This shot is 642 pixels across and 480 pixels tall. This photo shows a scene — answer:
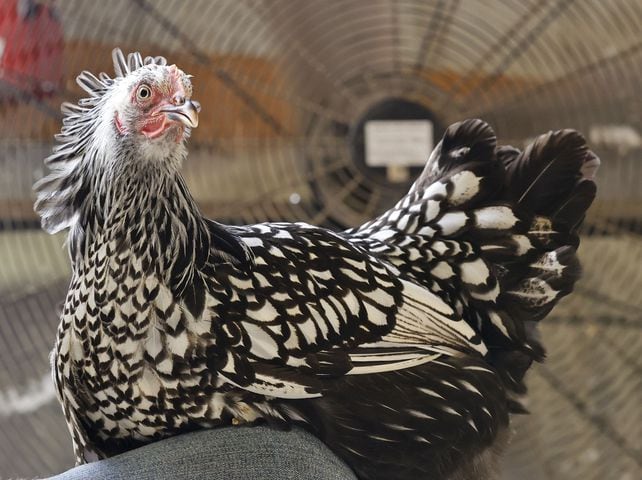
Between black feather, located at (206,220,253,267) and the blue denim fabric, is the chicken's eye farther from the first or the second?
the blue denim fabric

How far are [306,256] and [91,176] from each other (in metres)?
0.22

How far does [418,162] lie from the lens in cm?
115

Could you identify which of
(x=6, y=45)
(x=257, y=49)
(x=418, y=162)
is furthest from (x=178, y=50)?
(x=418, y=162)

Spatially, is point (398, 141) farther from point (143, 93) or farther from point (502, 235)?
point (143, 93)

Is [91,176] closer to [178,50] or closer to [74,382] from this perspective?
[74,382]

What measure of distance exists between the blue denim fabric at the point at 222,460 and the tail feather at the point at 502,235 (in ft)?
0.78

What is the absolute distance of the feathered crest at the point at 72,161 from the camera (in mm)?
763

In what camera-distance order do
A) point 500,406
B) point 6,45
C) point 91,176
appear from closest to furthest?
point 91,176, point 500,406, point 6,45

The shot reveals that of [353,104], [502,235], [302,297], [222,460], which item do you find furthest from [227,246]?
[353,104]

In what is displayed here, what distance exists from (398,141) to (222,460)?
0.54 metres

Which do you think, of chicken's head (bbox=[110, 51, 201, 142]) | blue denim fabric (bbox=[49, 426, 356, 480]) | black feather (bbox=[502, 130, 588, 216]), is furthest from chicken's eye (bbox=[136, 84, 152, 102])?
black feather (bbox=[502, 130, 588, 216])

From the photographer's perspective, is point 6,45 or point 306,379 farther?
point 6,45

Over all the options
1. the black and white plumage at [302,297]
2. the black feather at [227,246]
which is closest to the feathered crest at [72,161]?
the black and white plumage at [302,297]

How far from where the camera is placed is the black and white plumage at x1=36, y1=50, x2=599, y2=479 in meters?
0.72
